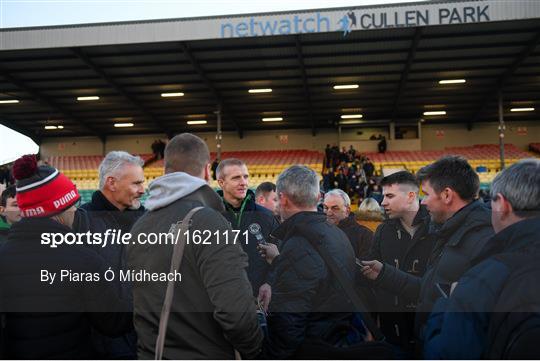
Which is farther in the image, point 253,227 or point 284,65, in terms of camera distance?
point 284,65

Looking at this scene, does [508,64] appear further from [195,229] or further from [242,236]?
[195,229]

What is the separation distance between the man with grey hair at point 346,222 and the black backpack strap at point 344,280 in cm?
170

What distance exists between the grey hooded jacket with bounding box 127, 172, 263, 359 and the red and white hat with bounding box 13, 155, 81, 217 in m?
0.39

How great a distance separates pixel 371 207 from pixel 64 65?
48.0 ft

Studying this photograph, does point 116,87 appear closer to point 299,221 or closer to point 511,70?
point 511,70

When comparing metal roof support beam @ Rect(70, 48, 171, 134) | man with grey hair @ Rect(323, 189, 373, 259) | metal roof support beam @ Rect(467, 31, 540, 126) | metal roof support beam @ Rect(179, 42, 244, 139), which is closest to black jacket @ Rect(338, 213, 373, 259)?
man with grey hair @ Rect(323, 189, 373, 259)

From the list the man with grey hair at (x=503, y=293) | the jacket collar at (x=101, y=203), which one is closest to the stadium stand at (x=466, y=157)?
the jacket collar at (x=101, y=203)

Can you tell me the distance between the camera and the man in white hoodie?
5.77 feet

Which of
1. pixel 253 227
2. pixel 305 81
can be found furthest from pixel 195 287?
pixel 305 81

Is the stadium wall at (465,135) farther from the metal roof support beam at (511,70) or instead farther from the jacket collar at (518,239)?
the jacket collar at (518,239)

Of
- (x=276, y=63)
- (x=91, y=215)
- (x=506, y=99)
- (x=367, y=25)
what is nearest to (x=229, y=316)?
(x=91, y=215)

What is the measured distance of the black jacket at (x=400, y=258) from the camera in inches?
108

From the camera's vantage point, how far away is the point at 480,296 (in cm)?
152

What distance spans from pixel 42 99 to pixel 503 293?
20995 millimetres
